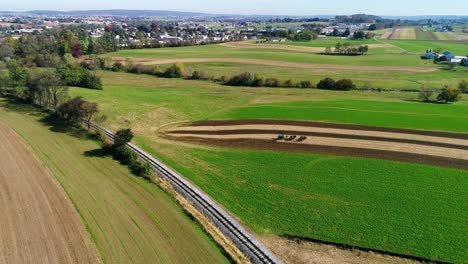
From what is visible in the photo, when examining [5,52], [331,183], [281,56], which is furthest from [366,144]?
[5,52]

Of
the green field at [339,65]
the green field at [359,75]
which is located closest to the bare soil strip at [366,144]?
the green field at [359,75]

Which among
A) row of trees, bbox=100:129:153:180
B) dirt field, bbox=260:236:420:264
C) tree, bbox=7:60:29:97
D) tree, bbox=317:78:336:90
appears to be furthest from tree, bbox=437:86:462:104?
tree, bbox=7:60:29:97

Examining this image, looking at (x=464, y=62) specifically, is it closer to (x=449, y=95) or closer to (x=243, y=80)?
(x=449, y=95)

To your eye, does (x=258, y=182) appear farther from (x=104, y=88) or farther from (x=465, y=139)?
(x=104, y=88)

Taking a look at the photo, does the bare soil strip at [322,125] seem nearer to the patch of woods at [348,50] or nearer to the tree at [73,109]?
the tree at [73,109]

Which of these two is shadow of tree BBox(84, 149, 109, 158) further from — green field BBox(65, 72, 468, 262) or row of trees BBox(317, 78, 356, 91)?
row of trees BBox(317, 78, 356, 91)

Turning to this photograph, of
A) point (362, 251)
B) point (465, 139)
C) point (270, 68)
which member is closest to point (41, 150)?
point (362, 251)

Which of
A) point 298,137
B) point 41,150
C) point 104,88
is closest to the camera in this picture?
point 41,150
